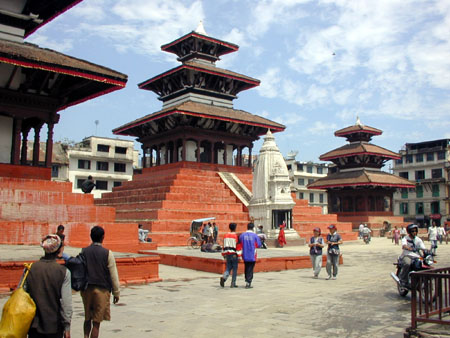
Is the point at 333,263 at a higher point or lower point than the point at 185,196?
lower

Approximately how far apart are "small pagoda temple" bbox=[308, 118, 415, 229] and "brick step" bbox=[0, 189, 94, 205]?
3326 centimetres

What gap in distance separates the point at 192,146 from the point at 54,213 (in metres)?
19.2

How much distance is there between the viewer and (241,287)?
1071 cm

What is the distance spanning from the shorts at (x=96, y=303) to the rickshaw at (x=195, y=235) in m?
14.8

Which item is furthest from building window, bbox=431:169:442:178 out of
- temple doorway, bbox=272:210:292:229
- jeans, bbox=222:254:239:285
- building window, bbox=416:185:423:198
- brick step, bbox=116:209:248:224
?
jeans, bbox=222:254:239:285

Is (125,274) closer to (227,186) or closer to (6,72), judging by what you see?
(6,72)

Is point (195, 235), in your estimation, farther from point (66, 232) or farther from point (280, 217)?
point (66, 232)

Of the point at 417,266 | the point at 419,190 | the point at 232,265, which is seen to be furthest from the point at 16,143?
the point at 419,190

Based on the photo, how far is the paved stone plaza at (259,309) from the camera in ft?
21.6

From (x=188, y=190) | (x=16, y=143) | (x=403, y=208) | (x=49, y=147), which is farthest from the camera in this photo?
(x=403, y=208)

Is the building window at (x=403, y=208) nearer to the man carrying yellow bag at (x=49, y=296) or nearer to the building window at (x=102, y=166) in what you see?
the building window at (x=102, y=166)

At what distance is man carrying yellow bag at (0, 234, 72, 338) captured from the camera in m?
4.31

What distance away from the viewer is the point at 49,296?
439 cm

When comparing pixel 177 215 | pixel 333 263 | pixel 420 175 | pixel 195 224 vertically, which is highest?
pixel 420 175
